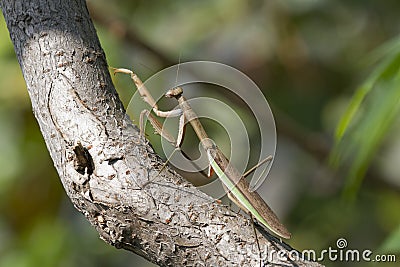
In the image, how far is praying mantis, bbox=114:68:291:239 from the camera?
1.60 metres

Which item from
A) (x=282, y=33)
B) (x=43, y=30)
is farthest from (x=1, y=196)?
(x=43, y=30)

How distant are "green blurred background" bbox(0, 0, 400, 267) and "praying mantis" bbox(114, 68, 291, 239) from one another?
5.57 ft

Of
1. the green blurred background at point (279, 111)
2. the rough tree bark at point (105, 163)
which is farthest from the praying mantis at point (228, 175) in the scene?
the green blurred background at point (279, 111)

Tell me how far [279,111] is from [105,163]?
7.98 feet

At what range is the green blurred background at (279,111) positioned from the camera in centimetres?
374

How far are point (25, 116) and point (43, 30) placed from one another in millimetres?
2389

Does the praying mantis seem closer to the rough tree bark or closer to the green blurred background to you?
the rough tree bark

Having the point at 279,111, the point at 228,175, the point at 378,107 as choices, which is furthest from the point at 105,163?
the point at 279,111

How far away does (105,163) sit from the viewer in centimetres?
134

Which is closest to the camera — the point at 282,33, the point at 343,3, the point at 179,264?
the point at 179,264

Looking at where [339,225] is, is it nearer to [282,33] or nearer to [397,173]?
[397,173]

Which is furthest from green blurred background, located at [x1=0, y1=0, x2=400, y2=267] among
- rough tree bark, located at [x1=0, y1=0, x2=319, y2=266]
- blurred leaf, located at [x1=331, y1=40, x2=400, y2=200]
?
rough tree bark, located at [x1=0, y1=0, x2=319, y2=266]

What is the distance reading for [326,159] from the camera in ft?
10.8

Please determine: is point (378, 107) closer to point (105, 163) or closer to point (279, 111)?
point (105, 163)
